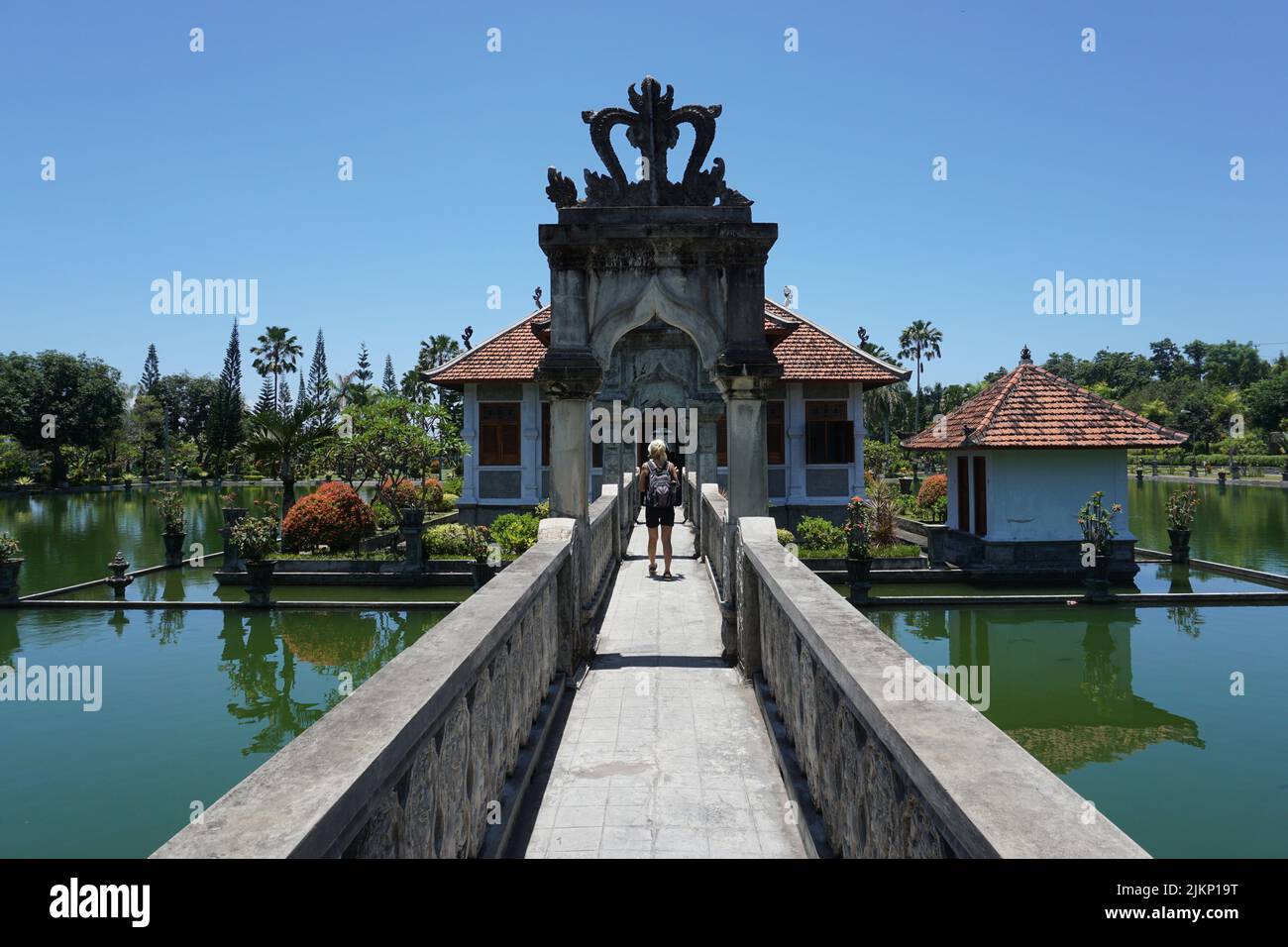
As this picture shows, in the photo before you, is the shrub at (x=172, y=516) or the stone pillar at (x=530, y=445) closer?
the shrub at (x=172, y=516)

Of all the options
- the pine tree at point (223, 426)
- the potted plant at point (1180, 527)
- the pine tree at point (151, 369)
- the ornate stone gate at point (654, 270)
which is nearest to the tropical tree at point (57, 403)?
the pine tree at point (223, 426)

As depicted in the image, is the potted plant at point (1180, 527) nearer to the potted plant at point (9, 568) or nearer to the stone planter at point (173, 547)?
the stone planter at point (173, 547)

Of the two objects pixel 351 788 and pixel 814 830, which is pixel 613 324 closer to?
pixel 814 830

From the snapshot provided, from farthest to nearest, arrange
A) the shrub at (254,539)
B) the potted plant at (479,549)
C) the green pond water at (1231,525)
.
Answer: the green pond water at (1231,525)
the potted plant at (479,549)
the shrub at (254,539)

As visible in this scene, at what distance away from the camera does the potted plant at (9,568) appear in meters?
17.8

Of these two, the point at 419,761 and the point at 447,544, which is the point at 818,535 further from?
the point at 419,761

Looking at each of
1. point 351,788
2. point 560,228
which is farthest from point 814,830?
point 560,228

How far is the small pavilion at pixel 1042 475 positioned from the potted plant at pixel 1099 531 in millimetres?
595

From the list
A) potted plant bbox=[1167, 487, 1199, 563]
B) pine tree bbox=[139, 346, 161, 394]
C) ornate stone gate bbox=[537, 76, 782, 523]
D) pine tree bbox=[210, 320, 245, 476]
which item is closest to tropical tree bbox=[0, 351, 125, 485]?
pine tree bbox=[210, 320, 245, 476]

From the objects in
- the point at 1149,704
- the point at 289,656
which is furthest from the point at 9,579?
the point at 1149,704

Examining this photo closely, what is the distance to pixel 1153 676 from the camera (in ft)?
42.0

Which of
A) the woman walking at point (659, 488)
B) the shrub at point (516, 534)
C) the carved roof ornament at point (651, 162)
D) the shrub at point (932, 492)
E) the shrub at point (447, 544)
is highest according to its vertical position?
the carved roof ornament at point (651, 162)

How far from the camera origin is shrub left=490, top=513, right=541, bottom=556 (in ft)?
65.4
